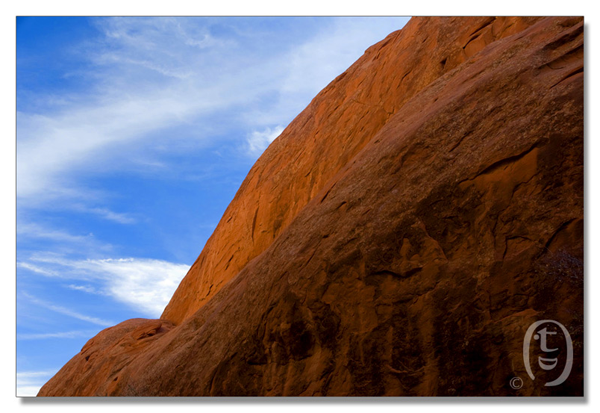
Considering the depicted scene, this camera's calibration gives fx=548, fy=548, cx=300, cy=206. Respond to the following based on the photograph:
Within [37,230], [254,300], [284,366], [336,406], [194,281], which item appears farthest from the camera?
[194,281]

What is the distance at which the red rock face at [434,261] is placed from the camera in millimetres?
8141

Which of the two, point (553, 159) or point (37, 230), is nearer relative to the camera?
point (553, 159)

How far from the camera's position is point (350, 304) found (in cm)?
930

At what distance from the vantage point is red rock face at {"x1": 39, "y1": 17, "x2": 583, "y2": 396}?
26.7ft

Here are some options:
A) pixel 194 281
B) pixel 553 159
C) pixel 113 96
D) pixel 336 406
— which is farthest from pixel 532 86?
pixel 194 281

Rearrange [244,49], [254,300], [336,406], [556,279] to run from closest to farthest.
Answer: [556,279]
[336,406]
[254,300]
[244,49]

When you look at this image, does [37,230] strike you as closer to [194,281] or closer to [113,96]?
[113,96]

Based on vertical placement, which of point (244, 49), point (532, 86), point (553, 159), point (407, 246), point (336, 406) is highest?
point (244, 49)

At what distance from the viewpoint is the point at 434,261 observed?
885 cm

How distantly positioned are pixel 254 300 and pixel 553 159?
5872mm

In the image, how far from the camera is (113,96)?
1309cm

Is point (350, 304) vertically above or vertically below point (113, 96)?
below

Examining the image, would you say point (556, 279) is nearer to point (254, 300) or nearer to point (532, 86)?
point (532, 86)

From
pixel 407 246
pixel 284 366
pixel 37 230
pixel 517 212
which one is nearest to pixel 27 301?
pixel 37 230
